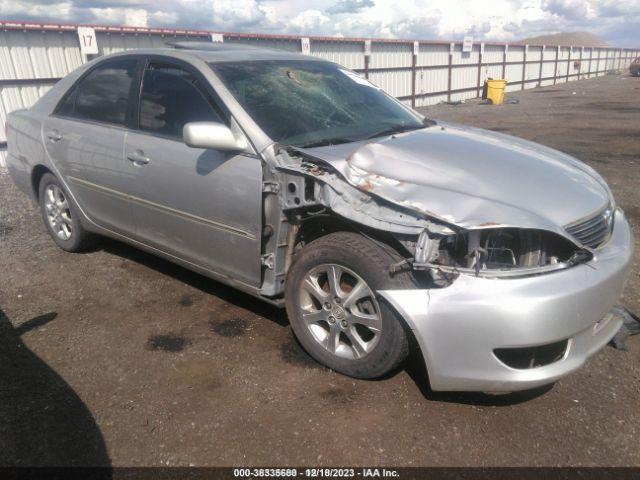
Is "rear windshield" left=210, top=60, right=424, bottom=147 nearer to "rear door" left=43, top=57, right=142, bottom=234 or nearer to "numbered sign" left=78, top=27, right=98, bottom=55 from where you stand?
"rear door" left=43, top=57, right=142, bottom=234

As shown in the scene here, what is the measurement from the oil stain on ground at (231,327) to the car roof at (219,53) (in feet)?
5.61

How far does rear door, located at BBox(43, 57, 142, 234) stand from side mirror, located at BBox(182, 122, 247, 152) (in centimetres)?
95

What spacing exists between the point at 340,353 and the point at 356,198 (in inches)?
33.7

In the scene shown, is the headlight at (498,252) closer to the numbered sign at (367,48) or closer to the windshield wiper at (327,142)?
the windshield wiper at (327,142)

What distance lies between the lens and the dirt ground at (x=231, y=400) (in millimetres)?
2250

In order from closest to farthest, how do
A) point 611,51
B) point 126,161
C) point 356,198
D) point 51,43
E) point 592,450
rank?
point 592,450, point 356,198, point 126,161, point 51,43, point 611,51

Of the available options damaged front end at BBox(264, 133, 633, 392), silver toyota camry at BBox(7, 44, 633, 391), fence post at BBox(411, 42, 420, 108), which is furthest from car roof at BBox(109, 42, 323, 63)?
fence post at BBox(411, 42, 420, 108)

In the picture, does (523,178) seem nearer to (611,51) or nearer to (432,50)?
(432,50)

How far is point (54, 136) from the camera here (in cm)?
411

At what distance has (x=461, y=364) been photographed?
2.24 metres

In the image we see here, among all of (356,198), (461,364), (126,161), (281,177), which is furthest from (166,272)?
(461,364)

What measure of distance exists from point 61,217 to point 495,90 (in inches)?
765

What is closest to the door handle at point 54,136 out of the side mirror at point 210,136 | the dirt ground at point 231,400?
the dirt ground at point 231,400

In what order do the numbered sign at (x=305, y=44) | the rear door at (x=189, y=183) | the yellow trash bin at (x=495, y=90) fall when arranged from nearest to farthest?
1. the rear door at (x=189, y=183)
2. the numbered sign at (x=305, y=44)
3. the yellow trash bin at (x=495, y=90)
